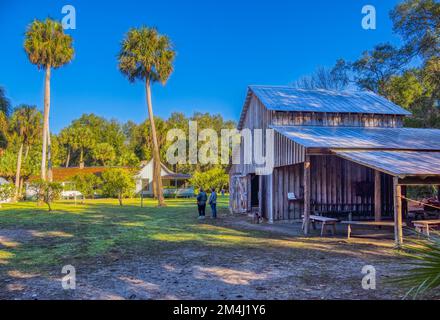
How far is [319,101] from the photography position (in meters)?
20.7

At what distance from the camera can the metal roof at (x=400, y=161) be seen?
34.2ft

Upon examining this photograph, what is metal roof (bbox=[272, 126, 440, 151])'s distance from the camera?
14.0 metres

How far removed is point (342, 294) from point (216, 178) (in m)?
34.4

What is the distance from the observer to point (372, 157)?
40.1 feet

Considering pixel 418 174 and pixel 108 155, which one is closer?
pixel 418 174

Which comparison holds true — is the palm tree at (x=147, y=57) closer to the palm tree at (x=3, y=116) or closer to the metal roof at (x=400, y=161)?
the palm tree at (x=3, y=116)

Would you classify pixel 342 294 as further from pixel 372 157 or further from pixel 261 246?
pixel 372 157

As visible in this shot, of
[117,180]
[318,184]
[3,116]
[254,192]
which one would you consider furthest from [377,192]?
[3,116]

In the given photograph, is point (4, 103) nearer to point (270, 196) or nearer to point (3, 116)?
point (3, 116)

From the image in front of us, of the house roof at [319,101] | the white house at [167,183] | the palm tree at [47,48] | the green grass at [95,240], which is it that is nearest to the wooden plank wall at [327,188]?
the house roof at [319,101]

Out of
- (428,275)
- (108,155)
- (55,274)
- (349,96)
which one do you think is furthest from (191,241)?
(108,155)

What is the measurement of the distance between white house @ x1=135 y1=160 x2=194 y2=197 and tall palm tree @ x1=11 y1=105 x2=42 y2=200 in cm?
1345

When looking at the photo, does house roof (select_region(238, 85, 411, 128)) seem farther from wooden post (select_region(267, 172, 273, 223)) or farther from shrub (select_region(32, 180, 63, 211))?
shrub (select_region(32, 180, 63, 211))

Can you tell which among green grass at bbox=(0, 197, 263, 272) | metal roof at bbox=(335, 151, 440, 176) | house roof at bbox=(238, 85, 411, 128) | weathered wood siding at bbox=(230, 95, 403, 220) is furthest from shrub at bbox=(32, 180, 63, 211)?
metal roof at bbox=(335, 151, 440, 176)
